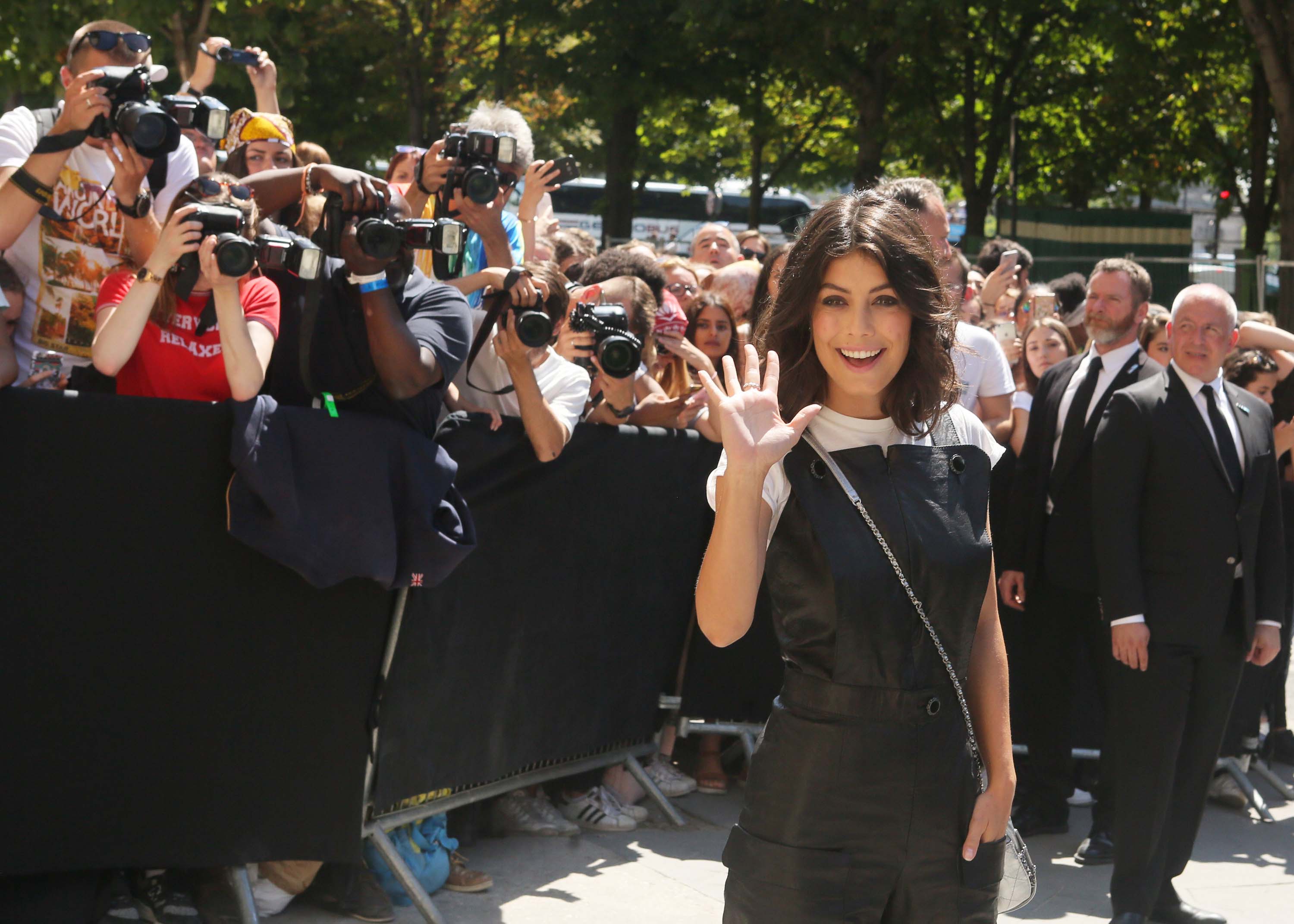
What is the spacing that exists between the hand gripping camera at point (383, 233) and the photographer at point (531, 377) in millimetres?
577

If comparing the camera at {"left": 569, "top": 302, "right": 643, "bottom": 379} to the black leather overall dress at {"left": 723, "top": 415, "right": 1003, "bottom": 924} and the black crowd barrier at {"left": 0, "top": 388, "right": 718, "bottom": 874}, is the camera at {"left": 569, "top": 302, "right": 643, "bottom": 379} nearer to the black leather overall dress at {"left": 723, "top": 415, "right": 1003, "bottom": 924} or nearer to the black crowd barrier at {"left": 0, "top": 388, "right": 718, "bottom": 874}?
the black crowd barrier at {"left": 0, "top": 388, "right": 718, "bottom": 874}

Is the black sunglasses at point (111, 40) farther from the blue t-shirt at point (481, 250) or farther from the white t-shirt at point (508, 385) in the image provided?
the white t-shirt at point (508, 385)

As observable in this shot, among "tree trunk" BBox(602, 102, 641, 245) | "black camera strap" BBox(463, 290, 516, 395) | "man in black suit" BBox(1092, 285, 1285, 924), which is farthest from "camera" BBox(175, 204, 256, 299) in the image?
"tree trunk" BBox(602, 102, 641, 245)

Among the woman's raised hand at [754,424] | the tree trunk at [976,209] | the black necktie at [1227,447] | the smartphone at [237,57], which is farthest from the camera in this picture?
the tree trunk at [976,209]

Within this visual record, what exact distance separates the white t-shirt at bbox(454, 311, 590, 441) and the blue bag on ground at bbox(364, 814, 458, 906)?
1.51 meters

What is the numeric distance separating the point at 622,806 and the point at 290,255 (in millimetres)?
3021

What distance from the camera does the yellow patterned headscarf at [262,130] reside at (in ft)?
21.3

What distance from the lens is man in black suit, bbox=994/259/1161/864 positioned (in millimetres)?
6188

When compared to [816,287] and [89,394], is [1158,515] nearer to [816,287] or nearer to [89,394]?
[816,287]

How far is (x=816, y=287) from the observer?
3.01 meters

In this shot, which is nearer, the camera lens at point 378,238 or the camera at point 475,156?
the camera lens at point 378,238

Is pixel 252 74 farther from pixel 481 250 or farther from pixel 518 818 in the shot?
pixel 518 818

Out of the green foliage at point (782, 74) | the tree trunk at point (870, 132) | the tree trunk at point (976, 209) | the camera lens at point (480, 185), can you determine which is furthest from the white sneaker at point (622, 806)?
the tree trunk at point (976, 209)

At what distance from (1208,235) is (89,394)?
Result: 67.9 meters
